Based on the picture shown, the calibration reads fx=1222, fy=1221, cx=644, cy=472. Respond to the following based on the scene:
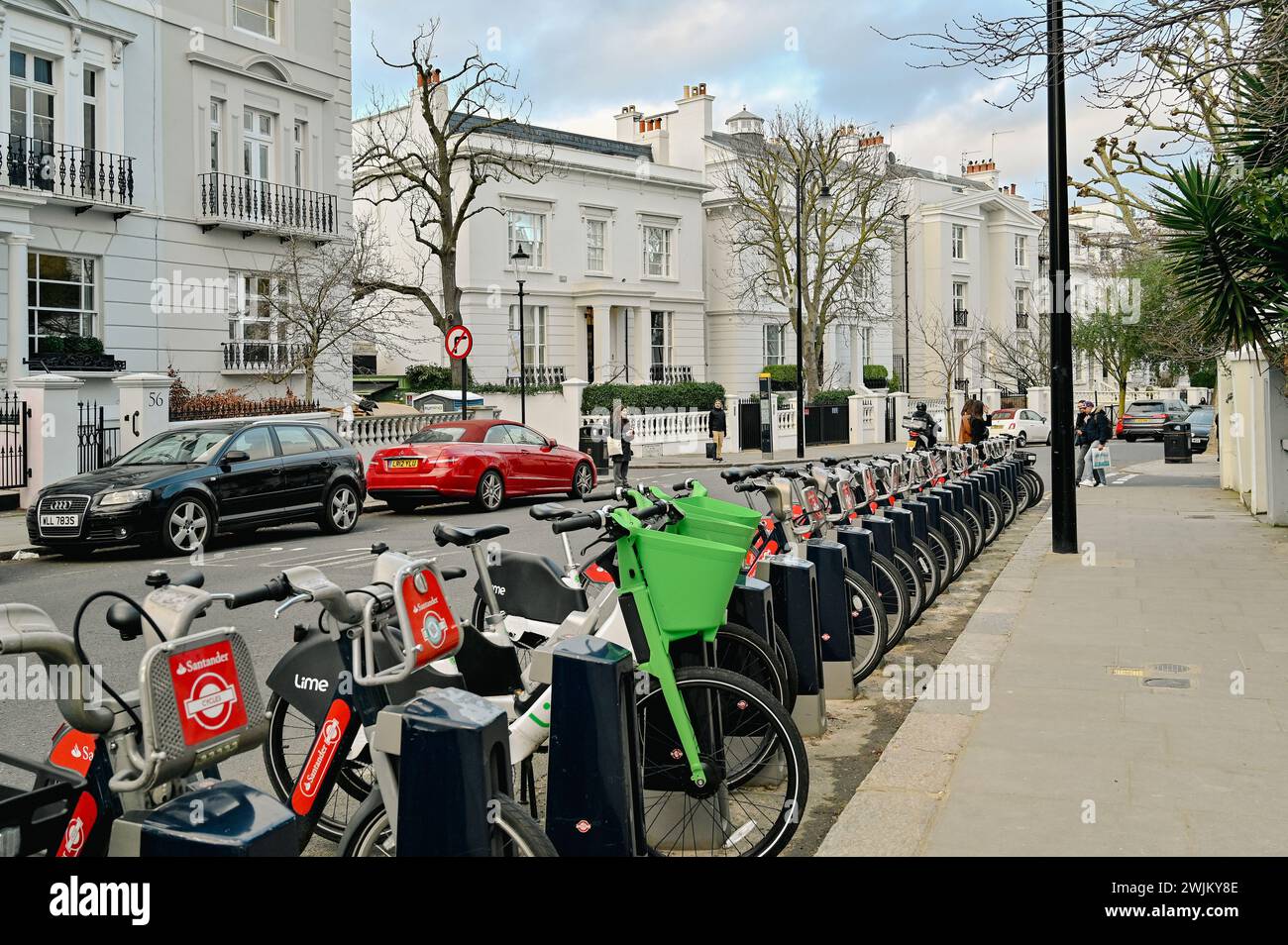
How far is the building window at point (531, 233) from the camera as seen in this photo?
3909cm

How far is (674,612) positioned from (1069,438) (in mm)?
8558

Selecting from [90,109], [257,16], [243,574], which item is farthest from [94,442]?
[257,16]

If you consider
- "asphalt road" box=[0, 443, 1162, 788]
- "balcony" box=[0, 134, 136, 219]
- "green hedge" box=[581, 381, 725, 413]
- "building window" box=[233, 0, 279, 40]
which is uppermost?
"building window" box=[233, 0, 279, 40]

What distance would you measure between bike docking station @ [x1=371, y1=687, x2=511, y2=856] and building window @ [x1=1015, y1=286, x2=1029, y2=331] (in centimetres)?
6631

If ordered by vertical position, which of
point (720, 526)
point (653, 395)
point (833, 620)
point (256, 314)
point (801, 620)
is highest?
point (256, 314)

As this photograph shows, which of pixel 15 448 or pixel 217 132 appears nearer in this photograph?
pixel 15 448

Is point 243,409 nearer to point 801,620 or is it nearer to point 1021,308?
point 801,620

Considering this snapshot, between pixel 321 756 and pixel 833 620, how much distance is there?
138 inches

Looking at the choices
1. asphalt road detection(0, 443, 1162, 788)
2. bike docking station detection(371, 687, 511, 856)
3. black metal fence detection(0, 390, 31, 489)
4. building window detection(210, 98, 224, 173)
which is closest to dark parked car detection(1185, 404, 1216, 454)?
asphalt road detection(0, 443, 1162, 788)

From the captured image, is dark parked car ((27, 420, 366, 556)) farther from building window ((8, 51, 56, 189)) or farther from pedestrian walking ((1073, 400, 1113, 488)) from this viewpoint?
pedestrian walking ((1073, 400, 1113, 488))

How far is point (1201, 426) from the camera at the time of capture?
139 feet

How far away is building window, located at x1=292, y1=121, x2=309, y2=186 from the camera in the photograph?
2659 centimetres
